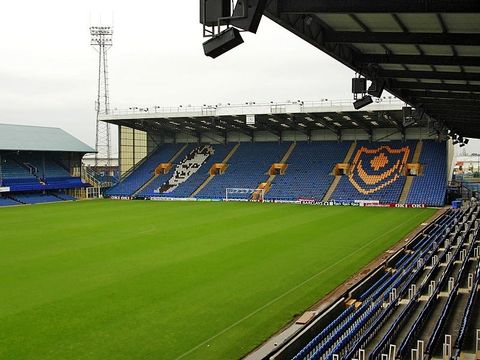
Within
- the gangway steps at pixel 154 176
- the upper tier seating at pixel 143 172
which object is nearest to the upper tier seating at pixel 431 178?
the gangway steps at pixel 154 176

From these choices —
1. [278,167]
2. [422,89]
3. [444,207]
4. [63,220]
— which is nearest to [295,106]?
[278,167]

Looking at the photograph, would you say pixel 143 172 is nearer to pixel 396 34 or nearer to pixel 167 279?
pixel 167 279

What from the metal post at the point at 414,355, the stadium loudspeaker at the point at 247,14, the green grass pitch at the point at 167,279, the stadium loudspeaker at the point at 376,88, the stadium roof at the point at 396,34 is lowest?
the green grass pitch at the point at 167,279

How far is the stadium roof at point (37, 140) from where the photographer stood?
160 feet

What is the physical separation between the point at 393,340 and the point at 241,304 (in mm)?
4591

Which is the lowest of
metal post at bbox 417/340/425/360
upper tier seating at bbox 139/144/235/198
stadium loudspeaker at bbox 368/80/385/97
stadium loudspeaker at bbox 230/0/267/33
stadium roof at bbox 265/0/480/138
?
metal post at bbox 417/340/425/360

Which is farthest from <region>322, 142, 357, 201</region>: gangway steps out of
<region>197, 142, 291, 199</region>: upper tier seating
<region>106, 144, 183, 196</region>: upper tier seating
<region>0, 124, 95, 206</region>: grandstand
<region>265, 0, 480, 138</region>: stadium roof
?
<region>265, 0, 480, 138</region>: stadium roof

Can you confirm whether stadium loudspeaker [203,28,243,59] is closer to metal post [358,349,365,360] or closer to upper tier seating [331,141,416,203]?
metal post [358,349,365,360]

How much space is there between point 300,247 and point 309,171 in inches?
1145

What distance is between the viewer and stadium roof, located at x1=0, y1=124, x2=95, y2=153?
4888 cm

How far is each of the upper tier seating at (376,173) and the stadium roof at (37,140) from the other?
1066 inches

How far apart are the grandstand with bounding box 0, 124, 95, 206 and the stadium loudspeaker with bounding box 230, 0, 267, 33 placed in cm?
4418

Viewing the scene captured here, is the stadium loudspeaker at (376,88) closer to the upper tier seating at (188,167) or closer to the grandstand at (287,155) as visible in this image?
the grandstand at (287,155)

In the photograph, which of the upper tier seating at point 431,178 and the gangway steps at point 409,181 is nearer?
the upper tier seating at point 431,178
